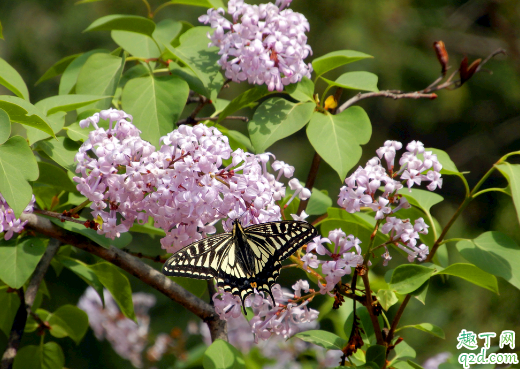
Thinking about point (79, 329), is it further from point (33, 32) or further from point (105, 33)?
point (33, 32)

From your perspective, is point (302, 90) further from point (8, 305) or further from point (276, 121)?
point (8, 305)

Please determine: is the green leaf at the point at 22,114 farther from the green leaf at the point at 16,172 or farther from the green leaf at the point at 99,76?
the green leaf at the point at 99,76

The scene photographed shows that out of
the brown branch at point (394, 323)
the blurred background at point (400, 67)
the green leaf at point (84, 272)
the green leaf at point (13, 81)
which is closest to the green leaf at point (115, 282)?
the green leaf at point (84, 272)

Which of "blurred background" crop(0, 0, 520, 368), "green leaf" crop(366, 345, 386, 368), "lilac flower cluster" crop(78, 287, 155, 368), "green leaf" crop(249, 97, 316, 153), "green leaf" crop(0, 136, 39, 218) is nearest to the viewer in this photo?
"green leaf" crop(0, 136, 39, 218)

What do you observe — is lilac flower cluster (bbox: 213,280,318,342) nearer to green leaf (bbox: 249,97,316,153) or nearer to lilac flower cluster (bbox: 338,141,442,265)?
lilac flower cluster (bbox: 338,141,442,265)

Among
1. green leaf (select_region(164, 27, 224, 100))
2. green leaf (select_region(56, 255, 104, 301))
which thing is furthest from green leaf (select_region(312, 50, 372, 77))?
green leaf (select_region(56, 255, 104, 301))

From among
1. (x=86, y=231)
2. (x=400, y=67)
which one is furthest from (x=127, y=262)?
(x=400, y=67)
